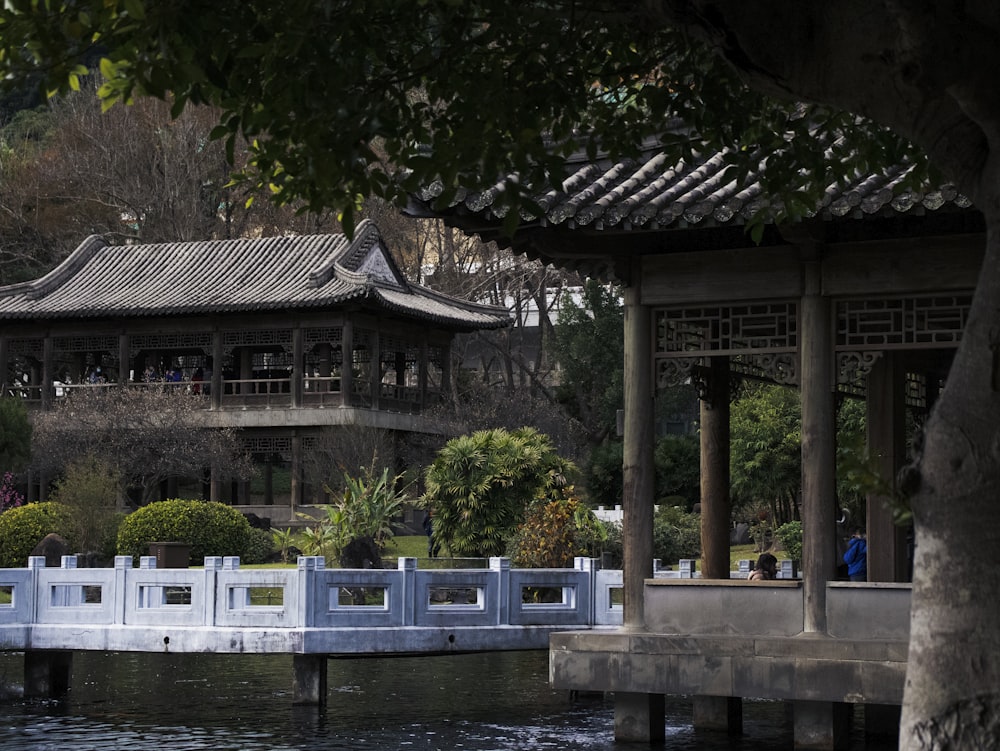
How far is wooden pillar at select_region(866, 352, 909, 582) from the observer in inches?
567

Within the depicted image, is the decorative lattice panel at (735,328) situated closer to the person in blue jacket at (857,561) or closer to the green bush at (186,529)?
the person in blue jacket at (857,561)

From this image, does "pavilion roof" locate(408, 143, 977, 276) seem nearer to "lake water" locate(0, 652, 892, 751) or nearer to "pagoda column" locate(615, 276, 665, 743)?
"pagoda column" locate(615, 276, 665, 743)

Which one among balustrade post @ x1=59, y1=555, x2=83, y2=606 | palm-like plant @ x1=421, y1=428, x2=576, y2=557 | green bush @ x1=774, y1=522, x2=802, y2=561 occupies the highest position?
palm-like plant @ x1=421, y1=428, x2=576, y2=557

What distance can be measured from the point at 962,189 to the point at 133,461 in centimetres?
3019

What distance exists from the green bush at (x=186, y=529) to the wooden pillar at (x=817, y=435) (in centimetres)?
1587

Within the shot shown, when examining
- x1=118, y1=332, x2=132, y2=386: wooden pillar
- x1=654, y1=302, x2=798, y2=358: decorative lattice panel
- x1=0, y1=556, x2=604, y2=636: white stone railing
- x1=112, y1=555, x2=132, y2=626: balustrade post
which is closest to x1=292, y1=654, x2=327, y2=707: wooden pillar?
x1=0, y1=556, x2=604, y2=636: white stone railing

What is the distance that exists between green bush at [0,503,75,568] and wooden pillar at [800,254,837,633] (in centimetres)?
1678

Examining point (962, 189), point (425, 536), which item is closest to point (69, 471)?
Result: point (425, 536)

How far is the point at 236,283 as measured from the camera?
4019 cm

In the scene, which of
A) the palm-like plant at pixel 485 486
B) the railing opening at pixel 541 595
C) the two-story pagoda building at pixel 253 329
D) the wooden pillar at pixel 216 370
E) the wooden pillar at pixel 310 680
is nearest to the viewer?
the wooden pillar at pixel 310 680

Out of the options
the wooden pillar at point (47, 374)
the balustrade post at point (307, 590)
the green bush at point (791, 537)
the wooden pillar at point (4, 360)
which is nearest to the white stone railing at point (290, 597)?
the balustrade post at point (307, 590)

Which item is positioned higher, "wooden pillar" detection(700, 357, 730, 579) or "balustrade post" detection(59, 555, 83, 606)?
"wooden pillar" detection(700, 357, 730, 579)

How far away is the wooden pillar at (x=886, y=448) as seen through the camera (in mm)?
14406

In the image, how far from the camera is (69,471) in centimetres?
3039
